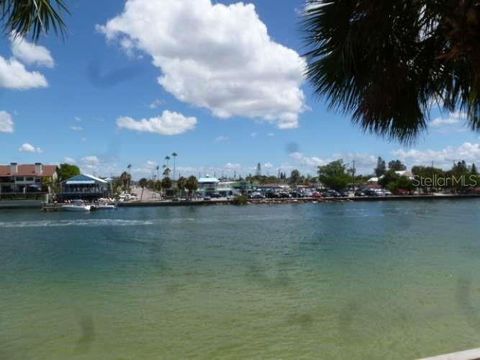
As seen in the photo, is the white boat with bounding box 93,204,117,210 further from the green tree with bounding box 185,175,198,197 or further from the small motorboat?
the green tree with bounding box 185,175,198,197

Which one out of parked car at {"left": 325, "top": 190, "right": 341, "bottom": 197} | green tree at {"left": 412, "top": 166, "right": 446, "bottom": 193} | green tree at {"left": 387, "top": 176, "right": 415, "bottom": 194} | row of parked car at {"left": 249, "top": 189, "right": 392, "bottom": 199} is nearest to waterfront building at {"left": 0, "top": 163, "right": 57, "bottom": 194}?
row of parked car at {"left": 249, "top": 189, "right": 392, "bottom": 199}

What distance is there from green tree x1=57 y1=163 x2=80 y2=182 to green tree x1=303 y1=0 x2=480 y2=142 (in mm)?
134612

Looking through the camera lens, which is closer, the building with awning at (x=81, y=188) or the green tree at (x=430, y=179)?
the building with awning at (x=81, y=188)

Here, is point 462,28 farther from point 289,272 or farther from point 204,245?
point 204,245

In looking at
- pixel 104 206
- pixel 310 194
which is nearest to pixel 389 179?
pixel 310 194

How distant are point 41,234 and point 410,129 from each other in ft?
168

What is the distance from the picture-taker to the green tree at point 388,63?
4.97 meters

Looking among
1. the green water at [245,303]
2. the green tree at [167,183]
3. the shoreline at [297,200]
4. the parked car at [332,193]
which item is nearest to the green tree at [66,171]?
the green tree at [167,183]

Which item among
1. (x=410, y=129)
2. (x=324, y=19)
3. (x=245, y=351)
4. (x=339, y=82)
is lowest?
(x=245, y=351)

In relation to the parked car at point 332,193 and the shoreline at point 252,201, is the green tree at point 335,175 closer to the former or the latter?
the parked car at point 332,193

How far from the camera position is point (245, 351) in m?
11.9

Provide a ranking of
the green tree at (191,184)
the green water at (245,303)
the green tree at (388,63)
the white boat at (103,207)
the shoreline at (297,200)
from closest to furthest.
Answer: the green tree at (388,63) < the green water at (245,303) < the white boat at (103,207) < the shoreline at (297,200) < the green tree at (191,184)

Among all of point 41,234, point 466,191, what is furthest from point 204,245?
point 466,191

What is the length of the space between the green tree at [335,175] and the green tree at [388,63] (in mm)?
151997
